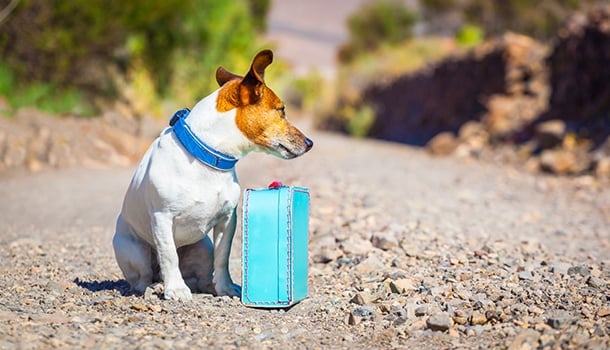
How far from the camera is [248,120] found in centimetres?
389

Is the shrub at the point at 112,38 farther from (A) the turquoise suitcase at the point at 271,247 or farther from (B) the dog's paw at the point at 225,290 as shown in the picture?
(A) the turquoise suitcase at the point at 271,247

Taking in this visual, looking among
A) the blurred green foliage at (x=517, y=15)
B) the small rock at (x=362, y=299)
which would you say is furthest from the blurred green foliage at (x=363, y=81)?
the small rock at (x=362, y=299)

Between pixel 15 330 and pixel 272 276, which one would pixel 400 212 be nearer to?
pixel 272 276

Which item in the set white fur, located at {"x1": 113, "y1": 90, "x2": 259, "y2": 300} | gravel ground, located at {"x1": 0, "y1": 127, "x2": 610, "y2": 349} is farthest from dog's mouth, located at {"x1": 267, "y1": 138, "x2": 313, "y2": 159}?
gravel ground, located at {"x1": 0, "y1": 127, "x2": 610, "y2": 349}

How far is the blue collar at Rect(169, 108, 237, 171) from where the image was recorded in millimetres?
3854

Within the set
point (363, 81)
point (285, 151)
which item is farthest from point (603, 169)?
point (363, 81)

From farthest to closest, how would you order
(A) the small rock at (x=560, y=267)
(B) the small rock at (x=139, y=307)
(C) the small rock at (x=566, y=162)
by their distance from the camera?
(C) the small rock at (x=566, y=162), (A) the small rock at (x=560, y=267), (B) the small rock at (x=139, y=307)

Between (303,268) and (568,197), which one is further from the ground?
(568,197)

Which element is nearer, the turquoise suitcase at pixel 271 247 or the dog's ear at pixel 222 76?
the turquoise suitcase at pixel 271 247

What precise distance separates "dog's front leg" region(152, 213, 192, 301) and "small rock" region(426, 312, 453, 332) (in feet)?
4.21

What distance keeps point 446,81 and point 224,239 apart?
16.5 m

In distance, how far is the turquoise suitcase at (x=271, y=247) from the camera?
407 centimetres

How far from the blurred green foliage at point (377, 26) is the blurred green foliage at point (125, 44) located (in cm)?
2890

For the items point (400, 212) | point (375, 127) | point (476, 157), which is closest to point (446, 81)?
point (375, 127)
